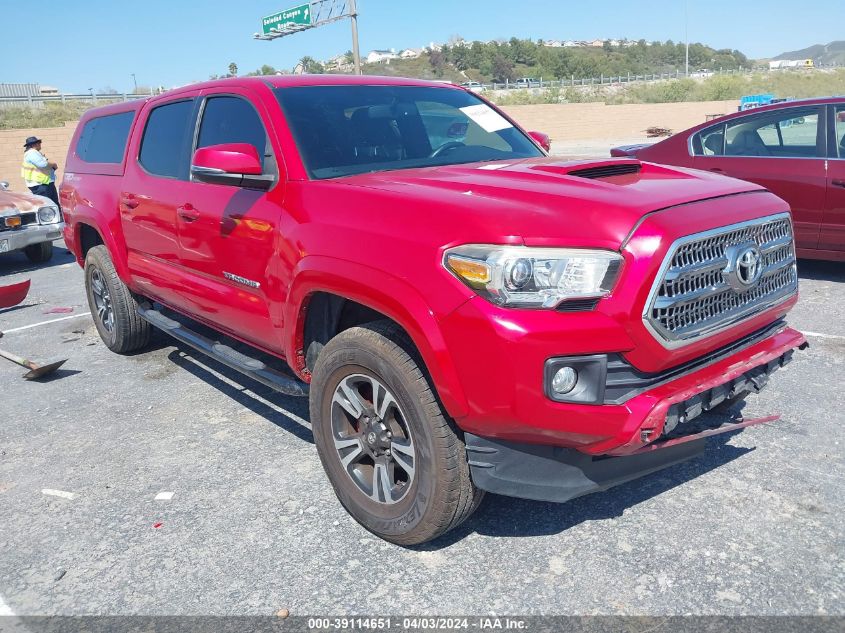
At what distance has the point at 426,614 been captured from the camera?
2.60 metres

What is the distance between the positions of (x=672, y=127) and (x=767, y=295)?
41.9m

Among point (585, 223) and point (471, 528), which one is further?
point (471, 528)

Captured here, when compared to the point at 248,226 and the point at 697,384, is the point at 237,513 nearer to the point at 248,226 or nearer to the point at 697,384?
the point at 248,226

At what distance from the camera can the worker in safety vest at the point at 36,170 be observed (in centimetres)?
1209

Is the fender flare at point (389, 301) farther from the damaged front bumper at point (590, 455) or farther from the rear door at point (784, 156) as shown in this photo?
the rear door at point (784, 156)

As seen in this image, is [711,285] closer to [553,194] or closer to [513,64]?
[553,194]

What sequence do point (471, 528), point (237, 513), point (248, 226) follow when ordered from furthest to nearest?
point (248, 226) < point (237, 513) < point (471, 528)

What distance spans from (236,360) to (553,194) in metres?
2.08

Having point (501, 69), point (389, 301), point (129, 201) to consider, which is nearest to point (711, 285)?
point (389, 301)

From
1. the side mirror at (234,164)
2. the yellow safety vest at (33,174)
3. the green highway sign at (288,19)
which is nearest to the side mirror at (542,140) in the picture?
the side mirror at (234,164)

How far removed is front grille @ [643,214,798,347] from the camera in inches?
97.7

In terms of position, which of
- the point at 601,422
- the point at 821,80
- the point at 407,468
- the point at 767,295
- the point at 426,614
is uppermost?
the point at 821,80

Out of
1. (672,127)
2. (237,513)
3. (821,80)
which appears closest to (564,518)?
(237,513)

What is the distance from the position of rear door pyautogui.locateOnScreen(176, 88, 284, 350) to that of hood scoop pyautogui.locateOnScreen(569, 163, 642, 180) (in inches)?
54.2
